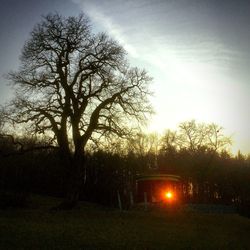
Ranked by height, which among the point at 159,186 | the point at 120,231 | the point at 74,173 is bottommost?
the point at 120,231

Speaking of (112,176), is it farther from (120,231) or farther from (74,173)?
(120,231)

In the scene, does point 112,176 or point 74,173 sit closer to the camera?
point 74,173

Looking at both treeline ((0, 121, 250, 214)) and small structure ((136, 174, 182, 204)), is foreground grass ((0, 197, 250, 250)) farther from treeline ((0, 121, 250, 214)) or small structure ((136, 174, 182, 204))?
treeline ((0, 121, 250, 214))

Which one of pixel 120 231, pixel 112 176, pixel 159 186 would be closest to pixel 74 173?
pixel 120 231

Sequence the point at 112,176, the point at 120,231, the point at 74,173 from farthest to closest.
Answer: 1. the point at 112,176
2. the point at 74,173
3. the point at 120,231

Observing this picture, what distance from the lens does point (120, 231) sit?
22406mm

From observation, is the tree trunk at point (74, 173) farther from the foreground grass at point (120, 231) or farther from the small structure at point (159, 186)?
the small structure at point (159, 186)

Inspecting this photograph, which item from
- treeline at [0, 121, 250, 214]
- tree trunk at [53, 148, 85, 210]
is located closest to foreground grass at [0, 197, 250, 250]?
tree trunk at [53, 148, 85, 210]

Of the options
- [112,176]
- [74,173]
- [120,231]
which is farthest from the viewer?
[112,176]

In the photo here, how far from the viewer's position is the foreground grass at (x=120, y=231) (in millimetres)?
18250

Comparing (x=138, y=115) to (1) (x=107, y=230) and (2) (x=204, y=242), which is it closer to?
(1) (x=107, y=230)

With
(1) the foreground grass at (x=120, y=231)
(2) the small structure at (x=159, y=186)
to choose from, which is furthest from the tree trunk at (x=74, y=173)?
(2) the small structure at (x=159, y=186)

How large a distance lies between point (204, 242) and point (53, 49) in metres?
21.5

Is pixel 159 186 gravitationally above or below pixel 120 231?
above
